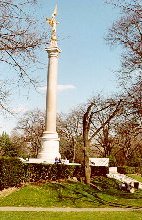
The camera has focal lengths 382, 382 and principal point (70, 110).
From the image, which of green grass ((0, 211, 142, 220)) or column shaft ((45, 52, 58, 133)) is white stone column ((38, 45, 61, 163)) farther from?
green grass ((0, 211, 142, 220))

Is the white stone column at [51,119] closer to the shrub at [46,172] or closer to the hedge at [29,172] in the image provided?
the hedge at [29,172]

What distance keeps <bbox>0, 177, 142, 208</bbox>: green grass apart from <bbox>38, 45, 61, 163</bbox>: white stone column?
628cm

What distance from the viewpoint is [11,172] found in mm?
23625

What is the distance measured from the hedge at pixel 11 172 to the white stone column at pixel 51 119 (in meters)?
7.29

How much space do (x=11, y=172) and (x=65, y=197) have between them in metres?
3.88

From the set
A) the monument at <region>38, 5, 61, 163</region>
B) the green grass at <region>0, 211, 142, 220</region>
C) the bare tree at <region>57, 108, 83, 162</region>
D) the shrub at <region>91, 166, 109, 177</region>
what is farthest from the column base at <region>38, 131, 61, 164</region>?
the bare tree at <region>57, 108, 83, 162</region>

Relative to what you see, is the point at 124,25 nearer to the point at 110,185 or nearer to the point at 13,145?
the point at 110,185

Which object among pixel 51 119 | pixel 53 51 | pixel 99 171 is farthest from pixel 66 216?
pixel 99 171

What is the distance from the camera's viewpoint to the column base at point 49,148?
32.2 meters

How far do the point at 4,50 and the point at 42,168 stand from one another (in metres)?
17.9

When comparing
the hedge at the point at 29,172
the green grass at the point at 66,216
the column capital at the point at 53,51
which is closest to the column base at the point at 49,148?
the hedge at the point at 29,172

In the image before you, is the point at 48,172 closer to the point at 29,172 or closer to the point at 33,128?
the point at 29,172

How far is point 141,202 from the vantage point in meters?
23.2

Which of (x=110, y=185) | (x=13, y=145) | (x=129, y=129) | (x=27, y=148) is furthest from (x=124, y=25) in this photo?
(x=27, y=148)
